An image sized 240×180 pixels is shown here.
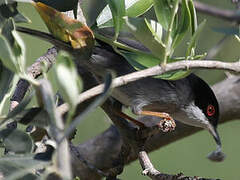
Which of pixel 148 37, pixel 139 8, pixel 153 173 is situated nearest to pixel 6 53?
pixel 148 37

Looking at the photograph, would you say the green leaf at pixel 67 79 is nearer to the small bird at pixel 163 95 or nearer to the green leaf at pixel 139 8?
the green leaf at pixel 139 8

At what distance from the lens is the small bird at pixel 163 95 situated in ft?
7.93

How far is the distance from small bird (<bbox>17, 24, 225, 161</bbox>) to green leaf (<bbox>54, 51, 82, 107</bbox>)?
1.40 metres

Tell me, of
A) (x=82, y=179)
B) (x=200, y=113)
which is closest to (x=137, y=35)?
(x=200, y=113)

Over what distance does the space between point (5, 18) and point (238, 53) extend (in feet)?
4.22

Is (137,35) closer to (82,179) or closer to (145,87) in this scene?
(145,87)

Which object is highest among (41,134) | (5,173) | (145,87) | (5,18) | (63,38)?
(5,18)

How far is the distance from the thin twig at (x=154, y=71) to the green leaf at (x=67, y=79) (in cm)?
16

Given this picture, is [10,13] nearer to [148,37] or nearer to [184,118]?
[148,37]

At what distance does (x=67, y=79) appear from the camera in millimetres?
935

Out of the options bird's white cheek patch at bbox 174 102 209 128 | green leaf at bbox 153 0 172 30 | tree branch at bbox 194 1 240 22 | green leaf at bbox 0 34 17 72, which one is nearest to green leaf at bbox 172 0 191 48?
green leaf at bbox 153 0 172 30

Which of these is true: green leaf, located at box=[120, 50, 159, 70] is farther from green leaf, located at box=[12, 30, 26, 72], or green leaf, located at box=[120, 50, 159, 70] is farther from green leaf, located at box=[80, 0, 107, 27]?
green leaf, located at box=[12, 30, 26, 72]

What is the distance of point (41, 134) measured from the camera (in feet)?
9.48

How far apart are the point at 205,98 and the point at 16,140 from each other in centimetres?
172
